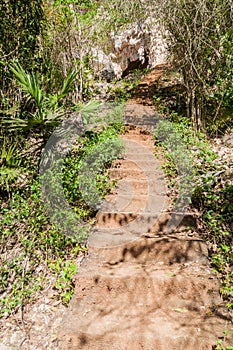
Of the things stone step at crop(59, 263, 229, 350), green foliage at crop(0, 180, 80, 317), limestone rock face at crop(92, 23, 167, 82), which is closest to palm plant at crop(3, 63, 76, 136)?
green foliage at crop(0, 180, 80, 317)

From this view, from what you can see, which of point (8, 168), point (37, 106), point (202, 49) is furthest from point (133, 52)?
point (8, 168)

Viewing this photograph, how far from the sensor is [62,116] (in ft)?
15.8

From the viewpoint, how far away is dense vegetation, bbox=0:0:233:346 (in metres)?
3.38

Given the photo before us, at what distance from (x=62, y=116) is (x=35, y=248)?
2316 millimetres

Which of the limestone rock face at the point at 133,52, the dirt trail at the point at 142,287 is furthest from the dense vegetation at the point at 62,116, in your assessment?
the limestone rock face at the point at 133,52

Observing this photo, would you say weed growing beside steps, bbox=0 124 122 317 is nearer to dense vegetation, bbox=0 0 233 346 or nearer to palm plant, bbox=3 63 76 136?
dense vegetation, bbox=0 0 233 346

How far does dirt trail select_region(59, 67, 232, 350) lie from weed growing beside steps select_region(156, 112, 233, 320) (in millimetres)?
141

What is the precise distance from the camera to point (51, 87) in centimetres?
566

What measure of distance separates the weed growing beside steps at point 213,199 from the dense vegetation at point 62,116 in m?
0.01

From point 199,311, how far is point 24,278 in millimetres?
2008

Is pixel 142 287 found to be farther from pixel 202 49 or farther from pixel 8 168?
pixel 202 49

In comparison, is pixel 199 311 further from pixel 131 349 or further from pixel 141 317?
pixel 131 349

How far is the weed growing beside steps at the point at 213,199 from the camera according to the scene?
2985 millimetres

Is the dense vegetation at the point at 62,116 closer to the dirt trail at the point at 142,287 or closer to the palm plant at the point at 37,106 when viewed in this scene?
the palm plant at the point at 37,106
